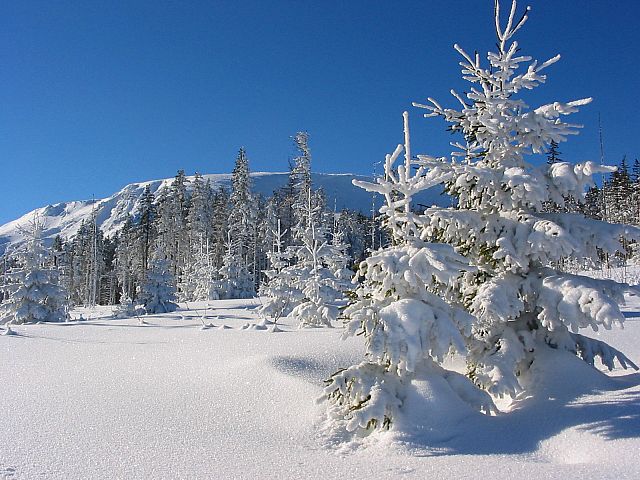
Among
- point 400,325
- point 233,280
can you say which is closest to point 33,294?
point 233,280

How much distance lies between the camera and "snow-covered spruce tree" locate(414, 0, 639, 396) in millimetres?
6723

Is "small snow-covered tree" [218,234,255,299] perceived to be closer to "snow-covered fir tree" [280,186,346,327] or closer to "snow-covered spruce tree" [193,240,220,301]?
"snow-covered spruce tree" [193,240,220,301]

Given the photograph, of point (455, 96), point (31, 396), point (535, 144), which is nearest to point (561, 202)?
point (535, 144)

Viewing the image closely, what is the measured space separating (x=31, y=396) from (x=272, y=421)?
4544mm

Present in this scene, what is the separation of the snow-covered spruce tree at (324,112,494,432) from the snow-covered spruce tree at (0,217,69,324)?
24.1 metres

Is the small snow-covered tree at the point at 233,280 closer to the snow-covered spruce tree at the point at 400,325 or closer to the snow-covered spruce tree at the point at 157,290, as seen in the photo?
the snow-covered spruce tree at the point at 157,290

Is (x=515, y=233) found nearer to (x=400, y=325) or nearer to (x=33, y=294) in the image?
(x=400, y=325)

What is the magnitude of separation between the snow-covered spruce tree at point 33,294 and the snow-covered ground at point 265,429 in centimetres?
1709

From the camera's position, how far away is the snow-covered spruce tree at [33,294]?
2508cm

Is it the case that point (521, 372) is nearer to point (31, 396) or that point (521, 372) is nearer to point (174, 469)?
point (174, 469)

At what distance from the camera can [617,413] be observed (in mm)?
5719

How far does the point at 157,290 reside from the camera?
30.6 meters

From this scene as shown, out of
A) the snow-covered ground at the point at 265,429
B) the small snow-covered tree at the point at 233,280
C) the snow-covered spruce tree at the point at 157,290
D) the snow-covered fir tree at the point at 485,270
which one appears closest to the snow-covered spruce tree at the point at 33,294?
the snow-covered spruce tree at the point at 157,290

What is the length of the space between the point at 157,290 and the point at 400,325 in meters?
27.4
